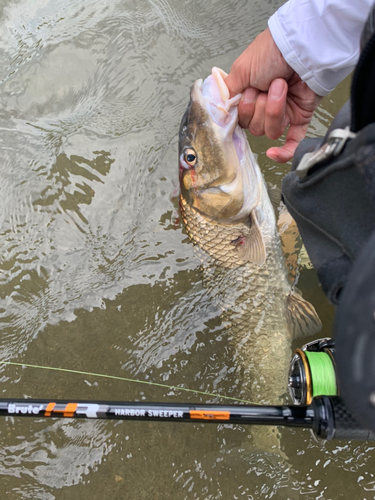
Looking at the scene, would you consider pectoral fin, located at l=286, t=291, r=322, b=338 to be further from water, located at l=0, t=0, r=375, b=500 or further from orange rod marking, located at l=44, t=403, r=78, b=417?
orange rod marking, located at l=44, t=403, r=78, b=417

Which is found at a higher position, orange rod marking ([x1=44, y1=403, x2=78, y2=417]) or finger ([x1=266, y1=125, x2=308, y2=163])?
finger ([x1=266, y1=125, x2=308, y2=163])

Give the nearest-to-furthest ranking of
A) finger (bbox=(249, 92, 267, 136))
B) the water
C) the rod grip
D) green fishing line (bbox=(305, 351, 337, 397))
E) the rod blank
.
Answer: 1. the rod grip
2. the rod blank
3. green fishing line (bbox=(305, 351, 337, 397))
4. finger (bbox=(249, 92, 267, 136))
5. the water

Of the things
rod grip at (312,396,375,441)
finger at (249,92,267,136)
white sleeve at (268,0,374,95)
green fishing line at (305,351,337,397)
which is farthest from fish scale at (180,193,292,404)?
rod grip at (312,396,375,441)

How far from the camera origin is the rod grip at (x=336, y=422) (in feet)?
3.89

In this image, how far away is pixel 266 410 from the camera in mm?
1385

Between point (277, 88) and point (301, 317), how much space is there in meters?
1.29

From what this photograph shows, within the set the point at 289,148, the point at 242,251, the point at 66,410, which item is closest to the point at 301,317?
the point at 242,251

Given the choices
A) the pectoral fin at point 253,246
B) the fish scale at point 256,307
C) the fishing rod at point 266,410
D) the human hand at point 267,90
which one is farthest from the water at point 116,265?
the fishing rod at point 266,410

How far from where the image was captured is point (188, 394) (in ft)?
7.86

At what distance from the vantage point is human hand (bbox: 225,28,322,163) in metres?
1.72

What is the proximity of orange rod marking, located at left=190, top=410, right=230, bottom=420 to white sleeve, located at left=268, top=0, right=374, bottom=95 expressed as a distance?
4.70ft

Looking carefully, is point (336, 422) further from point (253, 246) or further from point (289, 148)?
point (289, 148)

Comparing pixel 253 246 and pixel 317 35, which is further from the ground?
pixel 317 35

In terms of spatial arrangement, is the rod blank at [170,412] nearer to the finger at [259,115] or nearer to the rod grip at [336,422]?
the rod grip at [336,422]
